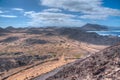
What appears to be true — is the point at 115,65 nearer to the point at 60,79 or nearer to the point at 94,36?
the point at 60,79

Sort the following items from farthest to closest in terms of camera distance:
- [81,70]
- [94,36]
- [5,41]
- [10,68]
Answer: [94,36]
[5,41]
[10,68]
[81,70]

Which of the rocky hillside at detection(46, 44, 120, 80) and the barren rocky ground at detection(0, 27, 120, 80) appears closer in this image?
the rocky hillside at detection(46, 44, 120, 80)

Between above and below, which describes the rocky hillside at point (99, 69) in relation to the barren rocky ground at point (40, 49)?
above

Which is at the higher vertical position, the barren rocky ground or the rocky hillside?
the rocky hillside

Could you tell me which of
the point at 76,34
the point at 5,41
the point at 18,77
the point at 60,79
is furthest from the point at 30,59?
the point at 76,34

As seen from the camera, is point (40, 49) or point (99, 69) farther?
point (40, 49)

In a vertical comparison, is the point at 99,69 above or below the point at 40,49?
above

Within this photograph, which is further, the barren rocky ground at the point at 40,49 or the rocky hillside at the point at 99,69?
the barren rocky ground at the point at 40,49

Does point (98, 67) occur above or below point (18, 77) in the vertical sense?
above
